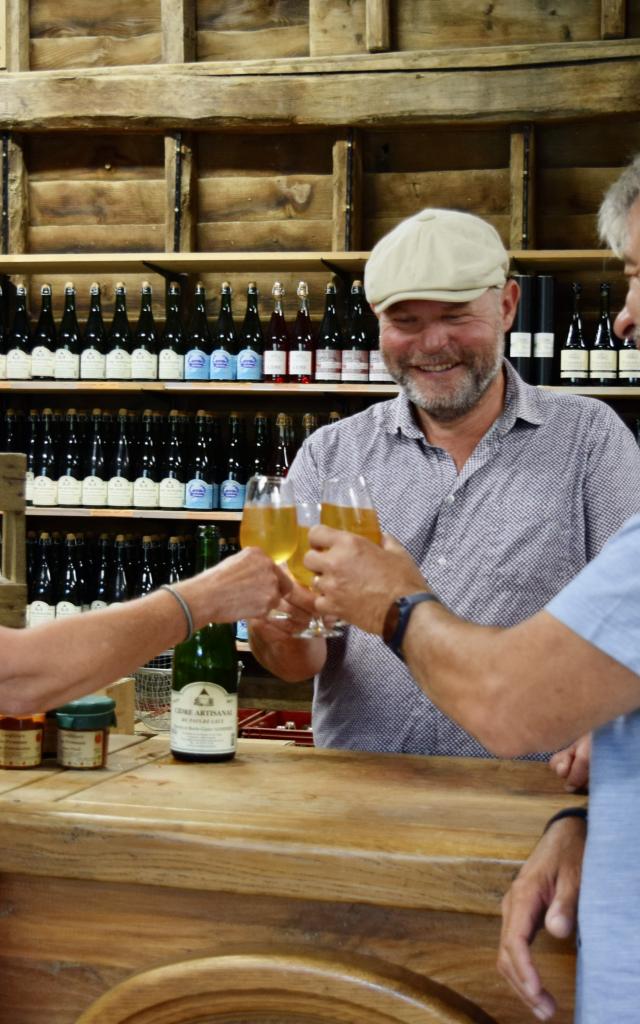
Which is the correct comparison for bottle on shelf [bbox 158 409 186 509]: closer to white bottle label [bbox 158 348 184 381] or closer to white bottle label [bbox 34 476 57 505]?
white bottle label [bbox 158 348 184 381]

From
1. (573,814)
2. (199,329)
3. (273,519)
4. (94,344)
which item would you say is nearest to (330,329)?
(199,329)

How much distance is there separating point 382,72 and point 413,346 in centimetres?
265

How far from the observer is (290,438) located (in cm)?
439

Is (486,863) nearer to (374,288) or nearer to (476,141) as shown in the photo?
(374,288)

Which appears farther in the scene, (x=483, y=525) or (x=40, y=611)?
(x=40, y=611)

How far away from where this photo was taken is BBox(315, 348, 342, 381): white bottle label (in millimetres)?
4062

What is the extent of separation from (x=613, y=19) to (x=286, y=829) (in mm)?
3627

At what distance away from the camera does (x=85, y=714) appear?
1556mm

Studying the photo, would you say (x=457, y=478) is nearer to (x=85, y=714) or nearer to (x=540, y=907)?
(x=85, y=714)

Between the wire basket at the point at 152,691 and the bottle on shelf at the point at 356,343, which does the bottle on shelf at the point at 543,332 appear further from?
the wire basket at the point at 152,691

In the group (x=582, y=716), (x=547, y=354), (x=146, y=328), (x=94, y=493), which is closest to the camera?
(x=582, y=716)

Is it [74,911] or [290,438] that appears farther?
[290,438]

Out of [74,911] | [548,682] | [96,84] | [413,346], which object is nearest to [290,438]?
[96,84]

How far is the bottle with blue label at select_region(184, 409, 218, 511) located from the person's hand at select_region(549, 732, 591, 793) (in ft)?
9.32
